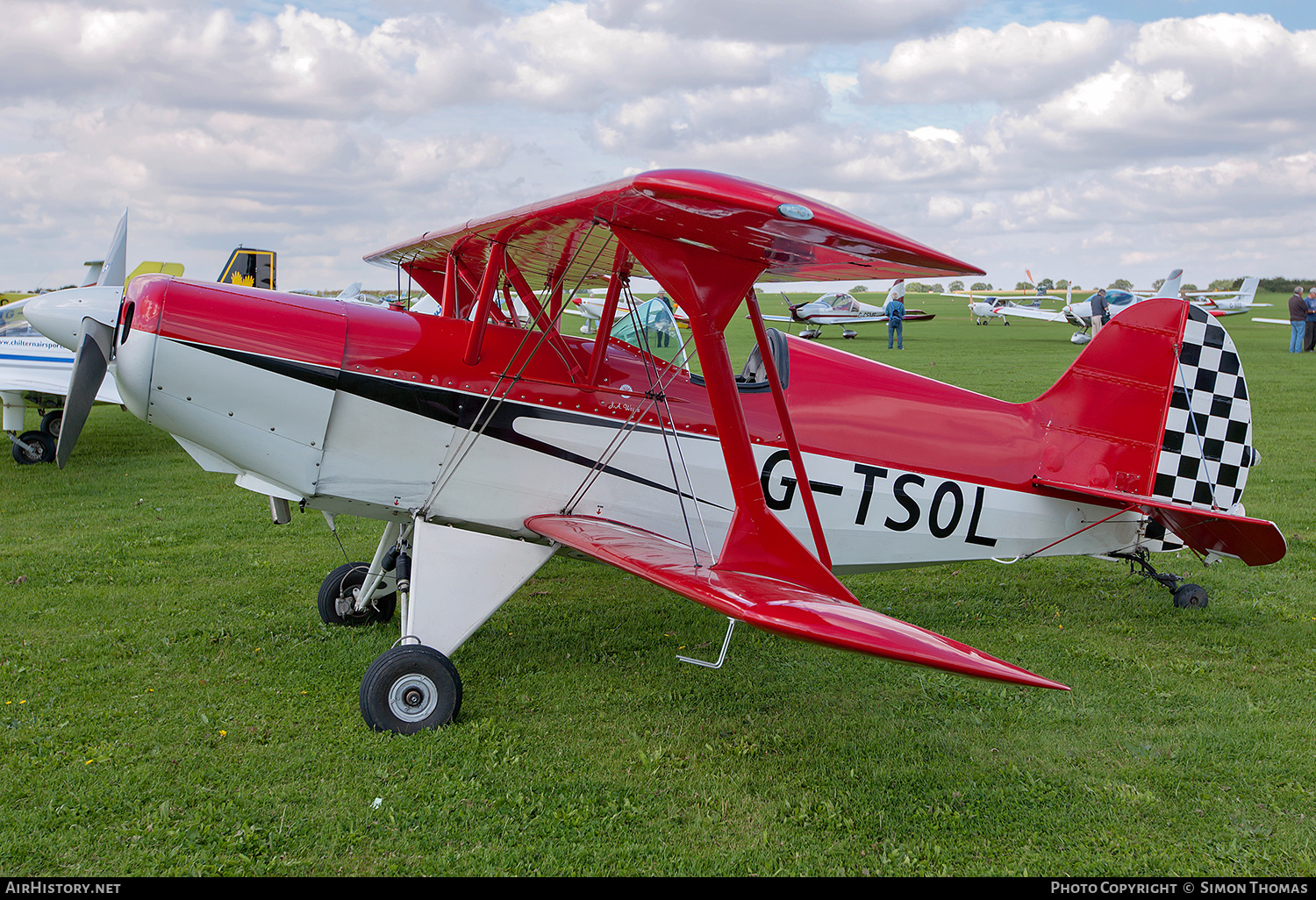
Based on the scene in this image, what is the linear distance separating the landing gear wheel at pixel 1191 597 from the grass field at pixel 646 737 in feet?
0.34

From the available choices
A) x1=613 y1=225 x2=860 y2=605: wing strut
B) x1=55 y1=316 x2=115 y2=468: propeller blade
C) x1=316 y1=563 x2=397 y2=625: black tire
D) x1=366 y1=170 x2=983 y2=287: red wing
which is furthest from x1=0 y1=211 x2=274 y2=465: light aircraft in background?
x1=613 y1=225 x2=860 y2=605: wing strut

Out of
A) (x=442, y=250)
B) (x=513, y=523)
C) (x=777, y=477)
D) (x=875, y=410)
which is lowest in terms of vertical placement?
(x=513, y=523)

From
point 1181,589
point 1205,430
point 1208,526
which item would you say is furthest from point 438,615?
point 1181,589

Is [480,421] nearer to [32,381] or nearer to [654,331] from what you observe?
[654,331]

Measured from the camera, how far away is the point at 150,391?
13.8ft

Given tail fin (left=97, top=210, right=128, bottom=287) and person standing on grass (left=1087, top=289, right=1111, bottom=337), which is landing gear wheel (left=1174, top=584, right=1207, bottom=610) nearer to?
tail fin (left=97, top=210, right=128, bottom=287)

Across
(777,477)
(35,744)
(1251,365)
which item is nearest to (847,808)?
(777,477)

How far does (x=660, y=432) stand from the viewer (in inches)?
189

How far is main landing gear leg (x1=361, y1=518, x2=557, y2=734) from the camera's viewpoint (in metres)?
4.05

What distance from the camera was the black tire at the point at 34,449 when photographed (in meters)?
11.0

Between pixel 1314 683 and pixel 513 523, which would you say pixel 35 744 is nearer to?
pixel 513 523

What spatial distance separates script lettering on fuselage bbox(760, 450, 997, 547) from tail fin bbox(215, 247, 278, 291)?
15.2 m
